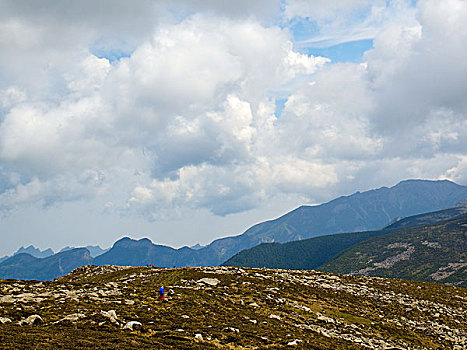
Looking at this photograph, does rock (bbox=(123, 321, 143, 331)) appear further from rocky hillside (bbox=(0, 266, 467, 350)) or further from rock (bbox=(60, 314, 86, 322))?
rock (bbox=(60, 314, 86, 322))

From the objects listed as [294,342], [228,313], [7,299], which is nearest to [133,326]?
[228,313]

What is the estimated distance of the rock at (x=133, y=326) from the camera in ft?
90.7

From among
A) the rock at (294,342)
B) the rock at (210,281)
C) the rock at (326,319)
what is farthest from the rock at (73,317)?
the rock at (326,319)

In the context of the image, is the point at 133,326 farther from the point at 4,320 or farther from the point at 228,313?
the point at 228,313

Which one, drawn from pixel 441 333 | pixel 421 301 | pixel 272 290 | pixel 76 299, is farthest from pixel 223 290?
pixel 421 301

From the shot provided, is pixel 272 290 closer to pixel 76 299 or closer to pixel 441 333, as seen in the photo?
pixel 441 333

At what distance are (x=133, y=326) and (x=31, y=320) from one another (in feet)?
25.4

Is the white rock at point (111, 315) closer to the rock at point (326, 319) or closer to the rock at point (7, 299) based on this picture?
the rock at point (7, 299)

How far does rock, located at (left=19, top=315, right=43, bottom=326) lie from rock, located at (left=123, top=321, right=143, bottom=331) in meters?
6.57

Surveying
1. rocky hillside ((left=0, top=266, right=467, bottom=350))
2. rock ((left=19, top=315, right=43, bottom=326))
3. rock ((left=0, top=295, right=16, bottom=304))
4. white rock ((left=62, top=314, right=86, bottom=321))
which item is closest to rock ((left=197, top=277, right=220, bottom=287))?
rocky hillside ((left=0, top=266, right=467, bottom=350))

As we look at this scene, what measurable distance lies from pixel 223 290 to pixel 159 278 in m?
12.4

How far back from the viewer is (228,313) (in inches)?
1449

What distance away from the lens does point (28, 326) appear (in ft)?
85.8

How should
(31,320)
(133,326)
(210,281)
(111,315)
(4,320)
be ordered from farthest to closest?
(210,281)
(111,315)
(133,326)
(31,320)
(4,320)
